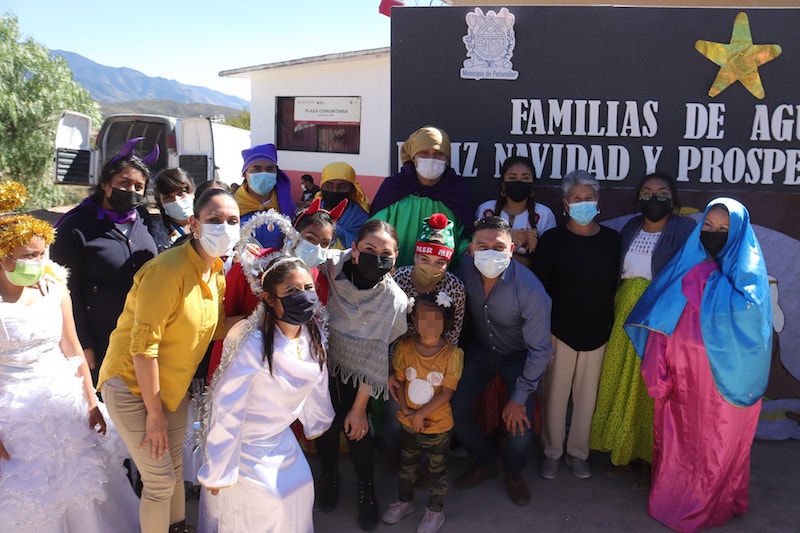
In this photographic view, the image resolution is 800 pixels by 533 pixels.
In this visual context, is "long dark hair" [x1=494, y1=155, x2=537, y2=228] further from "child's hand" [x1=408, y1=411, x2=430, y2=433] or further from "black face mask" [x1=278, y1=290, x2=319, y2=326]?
"black face mask" [x1=278, y1=290, x2=319, y2=326]

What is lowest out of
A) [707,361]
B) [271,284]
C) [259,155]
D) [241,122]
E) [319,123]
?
[707,361]

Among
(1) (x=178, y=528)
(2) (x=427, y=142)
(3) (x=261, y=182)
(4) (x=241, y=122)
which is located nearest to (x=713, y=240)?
(2) (x=427, y=142)

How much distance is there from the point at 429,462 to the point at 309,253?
1.28 metres

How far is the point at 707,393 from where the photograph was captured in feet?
9.98

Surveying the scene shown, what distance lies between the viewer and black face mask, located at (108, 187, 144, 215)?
305 centimetres

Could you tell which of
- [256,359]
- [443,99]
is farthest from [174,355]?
[443,99]

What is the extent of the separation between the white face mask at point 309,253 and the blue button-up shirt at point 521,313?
92cm

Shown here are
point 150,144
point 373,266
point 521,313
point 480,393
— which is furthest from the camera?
point 150,144

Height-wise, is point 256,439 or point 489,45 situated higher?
point 489,45

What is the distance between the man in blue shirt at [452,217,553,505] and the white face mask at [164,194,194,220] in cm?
165

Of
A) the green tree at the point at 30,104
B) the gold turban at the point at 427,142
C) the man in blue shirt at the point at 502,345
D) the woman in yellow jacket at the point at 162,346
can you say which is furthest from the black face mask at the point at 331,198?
the green tree at the point at 30,104

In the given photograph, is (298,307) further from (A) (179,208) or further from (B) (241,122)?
(B) (241,122)

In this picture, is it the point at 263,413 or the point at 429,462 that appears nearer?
the point at 263,413

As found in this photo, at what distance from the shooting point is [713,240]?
10.0ft
